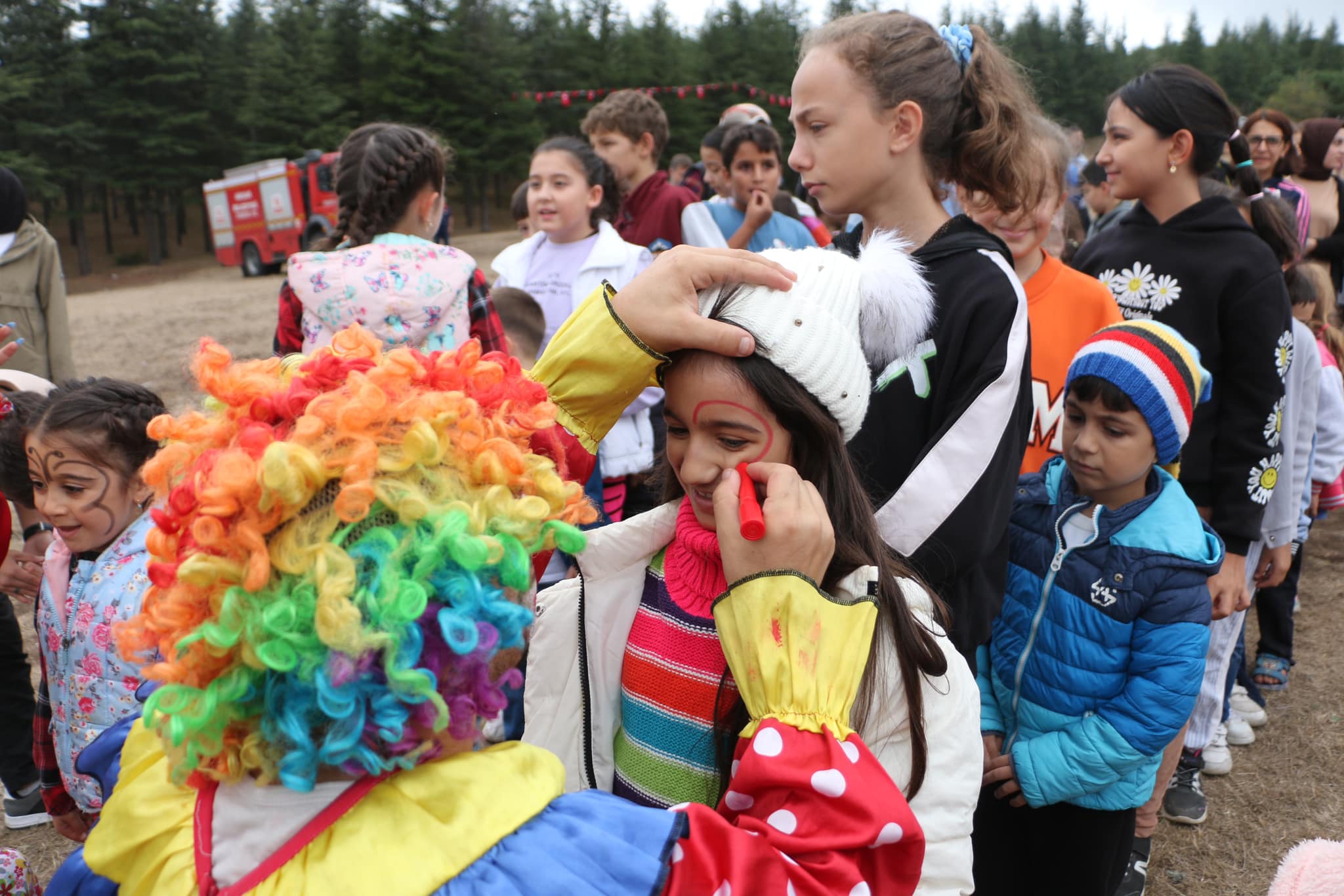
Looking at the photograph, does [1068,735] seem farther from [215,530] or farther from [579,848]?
[215,530]

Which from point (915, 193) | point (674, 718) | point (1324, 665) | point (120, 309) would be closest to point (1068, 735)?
point (674, 718)

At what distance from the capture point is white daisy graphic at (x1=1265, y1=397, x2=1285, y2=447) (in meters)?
2.74

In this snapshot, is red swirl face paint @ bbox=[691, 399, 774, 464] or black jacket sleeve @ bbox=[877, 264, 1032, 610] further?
black jacket sleeve @ bbox=[877, 264, 1032, 610]

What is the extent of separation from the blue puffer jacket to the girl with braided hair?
1943mm

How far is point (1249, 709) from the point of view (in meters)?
3.83

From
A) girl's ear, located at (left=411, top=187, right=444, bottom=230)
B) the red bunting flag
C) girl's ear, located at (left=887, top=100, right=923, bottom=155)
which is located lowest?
girl's ear, located at (left=411, top=187, right=444, bottom=230)

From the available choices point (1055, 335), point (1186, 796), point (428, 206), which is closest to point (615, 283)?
point (428, 206)

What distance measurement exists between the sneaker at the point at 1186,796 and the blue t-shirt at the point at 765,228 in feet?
9.85

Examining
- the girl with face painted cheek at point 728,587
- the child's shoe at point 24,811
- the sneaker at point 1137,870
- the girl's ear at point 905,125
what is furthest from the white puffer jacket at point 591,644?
the child's shoe at point 24,811

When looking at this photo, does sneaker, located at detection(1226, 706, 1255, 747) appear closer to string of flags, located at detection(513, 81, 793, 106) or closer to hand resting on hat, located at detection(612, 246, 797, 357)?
string of flags, located at detection(513, 81, 793, 106)

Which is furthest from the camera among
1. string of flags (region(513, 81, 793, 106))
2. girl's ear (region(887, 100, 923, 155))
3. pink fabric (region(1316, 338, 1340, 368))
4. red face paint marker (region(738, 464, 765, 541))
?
string of flags (region(513, 81, 793, 106))

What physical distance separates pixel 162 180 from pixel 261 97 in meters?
4.63

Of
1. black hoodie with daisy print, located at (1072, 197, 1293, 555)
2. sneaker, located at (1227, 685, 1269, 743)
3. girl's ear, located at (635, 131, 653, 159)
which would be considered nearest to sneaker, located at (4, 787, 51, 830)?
girl's ear, located at (635, 131, 653, 159)

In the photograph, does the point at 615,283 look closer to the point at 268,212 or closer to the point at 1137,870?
the point at 1137,870
